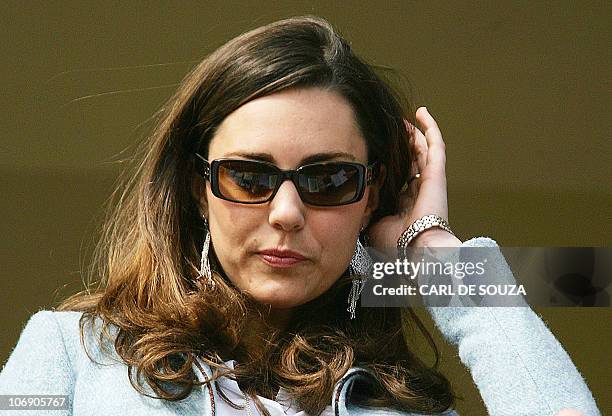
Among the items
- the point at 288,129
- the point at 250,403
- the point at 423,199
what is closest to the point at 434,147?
the point at 423,199

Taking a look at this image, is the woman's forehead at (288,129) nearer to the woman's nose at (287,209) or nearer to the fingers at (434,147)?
the woman's nose at (287,209)

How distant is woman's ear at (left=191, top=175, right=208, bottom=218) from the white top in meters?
0.27

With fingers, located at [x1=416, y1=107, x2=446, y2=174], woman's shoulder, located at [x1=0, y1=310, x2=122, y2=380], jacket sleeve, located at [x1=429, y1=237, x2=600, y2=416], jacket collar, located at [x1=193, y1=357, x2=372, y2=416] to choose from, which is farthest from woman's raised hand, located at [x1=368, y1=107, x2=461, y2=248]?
woman's shoulder, located at [x1=0, y1=310, x2=122, y2=380]

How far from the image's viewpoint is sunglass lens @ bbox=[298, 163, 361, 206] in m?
1.80

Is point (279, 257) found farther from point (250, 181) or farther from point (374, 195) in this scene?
point (374, 195)

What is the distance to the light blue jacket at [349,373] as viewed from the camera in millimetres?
1745

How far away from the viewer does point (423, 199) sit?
6.70 ft

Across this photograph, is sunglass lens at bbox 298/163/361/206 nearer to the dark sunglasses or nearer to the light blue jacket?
the dark sunglasses

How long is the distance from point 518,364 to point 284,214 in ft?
1.48

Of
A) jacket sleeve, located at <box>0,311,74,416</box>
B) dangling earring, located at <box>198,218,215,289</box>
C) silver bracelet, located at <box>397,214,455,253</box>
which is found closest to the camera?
jacket sleeve, located at <box>0,311,74,416</box>

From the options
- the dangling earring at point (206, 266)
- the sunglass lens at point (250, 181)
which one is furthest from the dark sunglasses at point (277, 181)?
the dangling earring at point (206, 266)

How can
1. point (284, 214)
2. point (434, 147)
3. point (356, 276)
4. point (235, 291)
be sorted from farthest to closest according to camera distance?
point (434, 147) < point (356, 276) < point (235, 291) < point (284, 214)

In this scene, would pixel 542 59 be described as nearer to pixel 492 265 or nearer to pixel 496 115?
pixel 496 115

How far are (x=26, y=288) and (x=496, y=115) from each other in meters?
1.33
